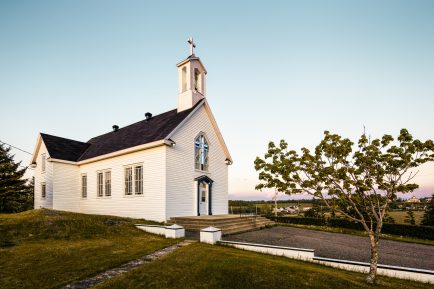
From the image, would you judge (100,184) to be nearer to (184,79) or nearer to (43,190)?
(43,190)

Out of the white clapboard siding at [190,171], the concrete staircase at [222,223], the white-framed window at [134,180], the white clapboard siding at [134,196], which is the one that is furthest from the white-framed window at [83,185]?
the concrete staircase at [222,223]

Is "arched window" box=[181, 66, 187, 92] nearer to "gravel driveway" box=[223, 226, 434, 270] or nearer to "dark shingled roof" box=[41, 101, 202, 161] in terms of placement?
"dark shingled roof" box=[41, 101, 202, 161]

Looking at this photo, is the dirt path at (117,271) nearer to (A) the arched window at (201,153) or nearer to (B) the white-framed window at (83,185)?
(A) the arched window at (201,153)

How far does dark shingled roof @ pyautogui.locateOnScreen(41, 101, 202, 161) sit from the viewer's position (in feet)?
61.4

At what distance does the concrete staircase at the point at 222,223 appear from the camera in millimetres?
15023

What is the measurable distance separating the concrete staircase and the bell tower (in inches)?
338

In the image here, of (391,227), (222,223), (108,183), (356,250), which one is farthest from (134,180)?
(391,227)

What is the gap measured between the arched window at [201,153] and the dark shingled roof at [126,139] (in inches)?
89.4

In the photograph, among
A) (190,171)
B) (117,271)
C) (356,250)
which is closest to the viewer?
(117,271)

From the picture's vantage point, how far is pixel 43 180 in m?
25.1

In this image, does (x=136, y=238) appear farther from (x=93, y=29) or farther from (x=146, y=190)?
(x=93, y=29)

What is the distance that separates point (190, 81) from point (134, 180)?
27.7ft

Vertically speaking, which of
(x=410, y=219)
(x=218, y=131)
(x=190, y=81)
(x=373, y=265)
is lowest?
(x=410, y=219)

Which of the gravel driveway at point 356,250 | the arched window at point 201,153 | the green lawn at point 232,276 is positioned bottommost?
the gravel driveway at point 356,250
